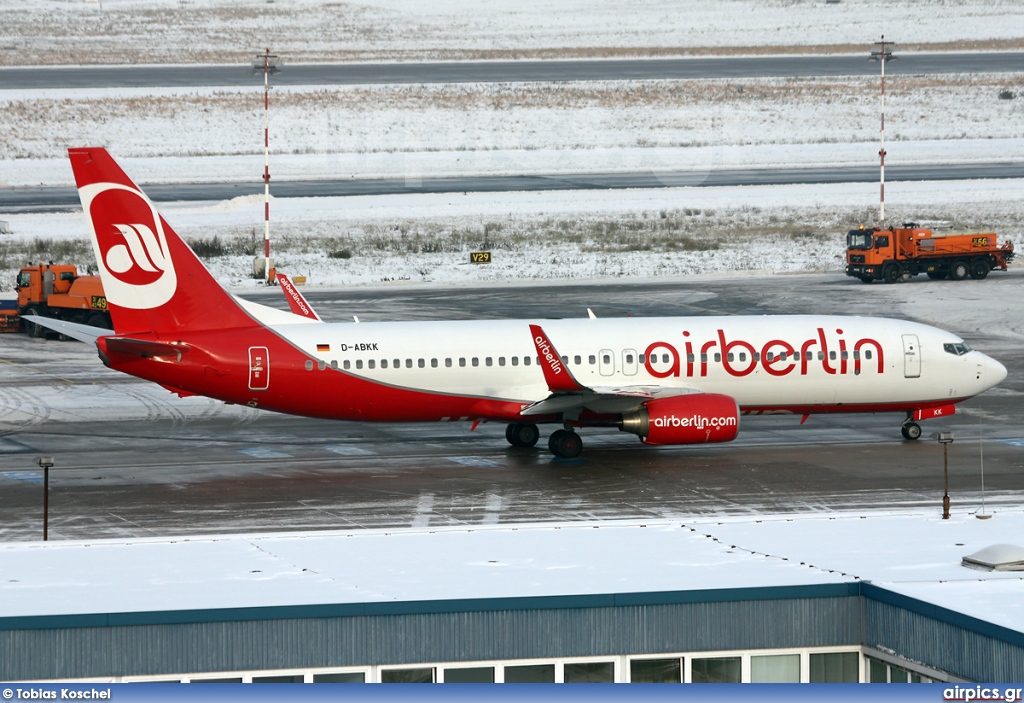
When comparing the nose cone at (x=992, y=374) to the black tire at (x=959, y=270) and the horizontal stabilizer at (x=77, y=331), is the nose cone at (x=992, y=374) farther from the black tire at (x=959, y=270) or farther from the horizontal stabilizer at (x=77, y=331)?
the black tire at (x=959, y=270)

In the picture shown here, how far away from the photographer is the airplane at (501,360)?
131 feet

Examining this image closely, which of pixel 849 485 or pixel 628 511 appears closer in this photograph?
pixel 628 511

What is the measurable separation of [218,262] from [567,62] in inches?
3282

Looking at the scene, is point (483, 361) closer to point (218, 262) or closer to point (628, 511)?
point (628, 511)

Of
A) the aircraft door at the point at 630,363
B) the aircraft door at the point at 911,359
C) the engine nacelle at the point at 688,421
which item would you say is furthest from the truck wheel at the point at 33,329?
the aircraft door at the point at 911,359

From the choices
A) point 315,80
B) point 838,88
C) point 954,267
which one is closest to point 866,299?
point 954,267

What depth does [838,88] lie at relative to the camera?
473 feet

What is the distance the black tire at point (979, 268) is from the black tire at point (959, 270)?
10.2 inches

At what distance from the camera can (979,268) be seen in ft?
268

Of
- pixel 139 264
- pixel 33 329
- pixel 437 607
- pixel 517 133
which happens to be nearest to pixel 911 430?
pixel 139 264

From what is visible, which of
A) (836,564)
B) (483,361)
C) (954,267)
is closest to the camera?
(836,564)

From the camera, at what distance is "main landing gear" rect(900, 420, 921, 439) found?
44812 millimetres

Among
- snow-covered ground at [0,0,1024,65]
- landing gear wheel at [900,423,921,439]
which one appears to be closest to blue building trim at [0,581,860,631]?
landing gear wheel at [900,423,921,439]

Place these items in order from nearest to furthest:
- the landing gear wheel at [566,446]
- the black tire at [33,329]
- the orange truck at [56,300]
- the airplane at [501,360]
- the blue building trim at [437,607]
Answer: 1. the blue building trim at [437,607]
2. the airplane at [501,360]
3. the landing gear wheel at [566,446]
4. the black tire at [33,329]
5. the orange truck at [56,300]
